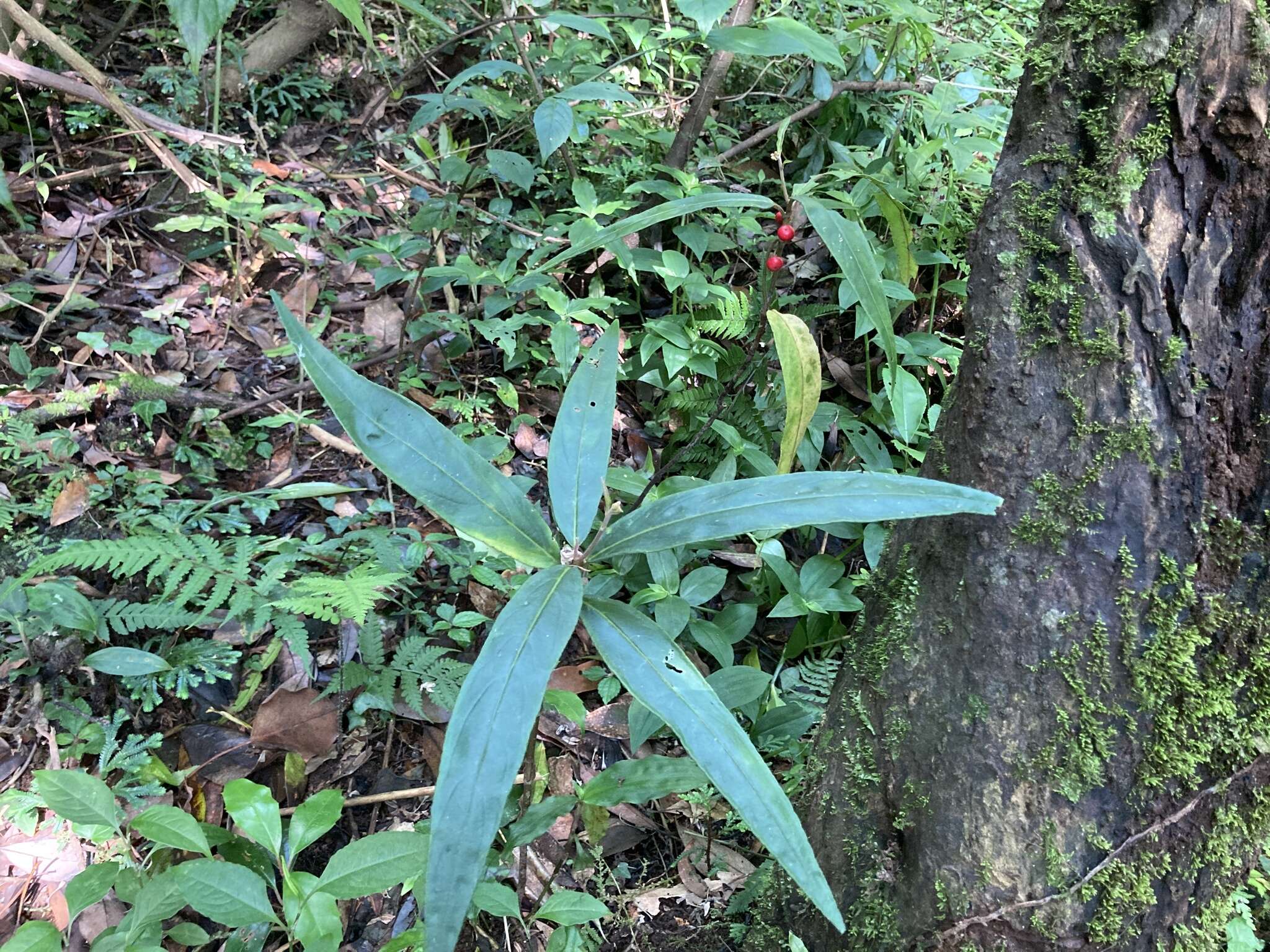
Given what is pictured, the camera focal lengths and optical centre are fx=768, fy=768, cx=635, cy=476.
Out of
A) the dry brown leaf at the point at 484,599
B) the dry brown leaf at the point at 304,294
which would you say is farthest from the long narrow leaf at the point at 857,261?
the dry brown leaf at the point at 304,294

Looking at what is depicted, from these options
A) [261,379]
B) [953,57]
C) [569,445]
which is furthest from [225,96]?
[569,445]

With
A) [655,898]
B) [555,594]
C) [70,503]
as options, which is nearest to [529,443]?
[70,503]

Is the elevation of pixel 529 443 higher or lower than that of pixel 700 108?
lower

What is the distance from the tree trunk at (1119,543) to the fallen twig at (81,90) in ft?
5.20

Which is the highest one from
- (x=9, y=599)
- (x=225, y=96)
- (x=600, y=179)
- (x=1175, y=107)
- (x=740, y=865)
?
(x=225, y=96)

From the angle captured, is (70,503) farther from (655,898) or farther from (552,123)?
(655,898)

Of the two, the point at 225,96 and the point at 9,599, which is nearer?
the point at 9,599

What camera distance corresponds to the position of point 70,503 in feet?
6.73

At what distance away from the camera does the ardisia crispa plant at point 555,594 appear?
0.75 metres

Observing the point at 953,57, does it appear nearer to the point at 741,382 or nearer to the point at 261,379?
the point at 741,382

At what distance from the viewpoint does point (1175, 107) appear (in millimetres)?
1103

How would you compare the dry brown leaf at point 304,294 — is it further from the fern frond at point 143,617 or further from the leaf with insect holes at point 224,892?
the leaf with insect holes at point 224,892

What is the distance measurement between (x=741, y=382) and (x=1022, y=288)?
46 centimetres

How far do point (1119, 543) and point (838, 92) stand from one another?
7.52 feet
